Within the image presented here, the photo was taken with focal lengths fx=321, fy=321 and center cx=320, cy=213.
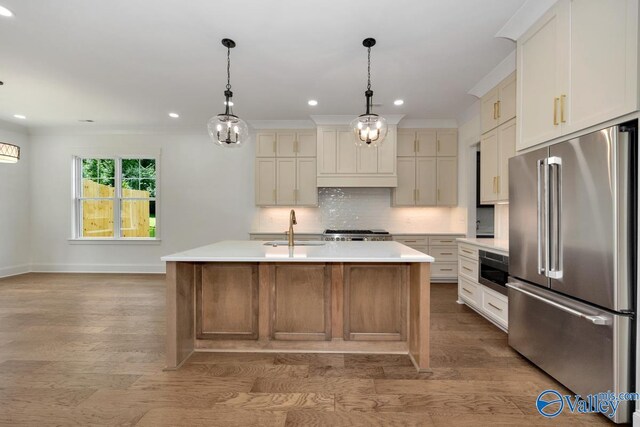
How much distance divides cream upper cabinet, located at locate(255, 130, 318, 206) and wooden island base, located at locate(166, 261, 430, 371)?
2.88 m

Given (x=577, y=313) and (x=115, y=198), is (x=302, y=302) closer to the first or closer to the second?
(x=577, y=313)

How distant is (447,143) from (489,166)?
1806mm

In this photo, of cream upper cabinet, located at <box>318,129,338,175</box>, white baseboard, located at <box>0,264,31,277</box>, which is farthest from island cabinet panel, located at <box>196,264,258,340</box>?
white baseboard, located at <box>0,264,31,277</box>

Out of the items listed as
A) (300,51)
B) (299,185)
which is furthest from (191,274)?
(299,185)

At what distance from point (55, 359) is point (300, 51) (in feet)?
11.2

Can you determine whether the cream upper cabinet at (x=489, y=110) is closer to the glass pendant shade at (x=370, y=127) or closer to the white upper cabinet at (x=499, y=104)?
the white upper cabinet at (x=499, y=104)

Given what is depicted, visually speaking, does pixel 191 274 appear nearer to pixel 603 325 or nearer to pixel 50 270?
pixel 603 325

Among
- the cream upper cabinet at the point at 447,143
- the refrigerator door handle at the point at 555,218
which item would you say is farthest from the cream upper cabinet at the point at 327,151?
the refrigerator door handle at the point at 555,218

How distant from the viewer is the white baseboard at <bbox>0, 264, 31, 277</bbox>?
5693mm

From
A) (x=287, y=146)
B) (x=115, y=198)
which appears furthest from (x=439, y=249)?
(x=115, y=198)

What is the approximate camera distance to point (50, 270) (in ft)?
20.2

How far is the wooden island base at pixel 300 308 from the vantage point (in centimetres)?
267

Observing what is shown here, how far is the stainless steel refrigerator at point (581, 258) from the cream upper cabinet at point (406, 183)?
2.93m

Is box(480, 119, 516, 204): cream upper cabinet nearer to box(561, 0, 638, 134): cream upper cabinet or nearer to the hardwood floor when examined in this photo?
box(561, 0, 638, 134): cream upper cabinet
